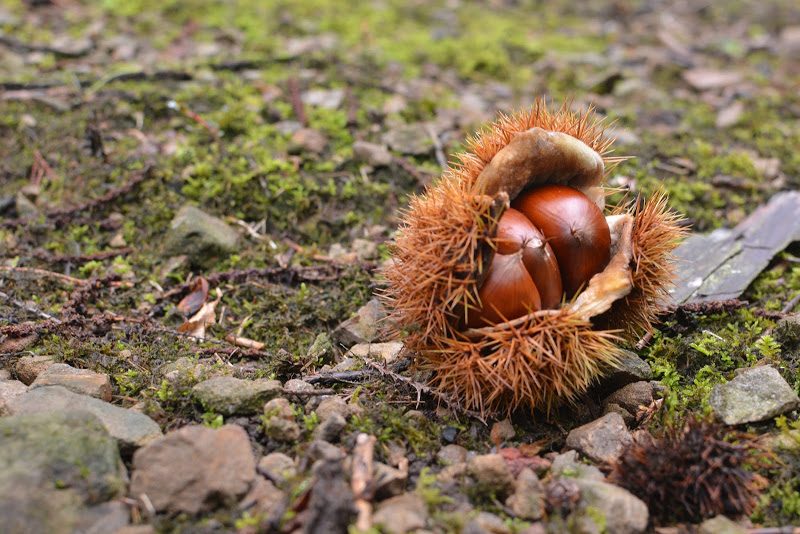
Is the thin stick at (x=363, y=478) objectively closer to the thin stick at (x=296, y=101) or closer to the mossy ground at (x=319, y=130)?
the mossy ground at (x=319, y=130)

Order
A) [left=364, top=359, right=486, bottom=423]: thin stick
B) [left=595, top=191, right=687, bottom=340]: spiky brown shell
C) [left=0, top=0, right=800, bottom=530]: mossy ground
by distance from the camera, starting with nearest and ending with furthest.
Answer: [left=364, top=359, right=486, bottom=423]: thin stick → [left=595, top=191, right=687, bottom=340]: spiky brown shell → [left=0, top=0, right=800, bottom=530]: mossy ground

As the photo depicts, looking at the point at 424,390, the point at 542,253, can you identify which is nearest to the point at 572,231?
the point at 542,253

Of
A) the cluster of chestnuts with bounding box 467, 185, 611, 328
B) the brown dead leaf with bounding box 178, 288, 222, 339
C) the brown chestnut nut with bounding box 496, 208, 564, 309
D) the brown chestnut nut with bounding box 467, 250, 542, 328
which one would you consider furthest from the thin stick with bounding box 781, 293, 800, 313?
the brown dead leaf with bounding box 178, 288, 222, 339

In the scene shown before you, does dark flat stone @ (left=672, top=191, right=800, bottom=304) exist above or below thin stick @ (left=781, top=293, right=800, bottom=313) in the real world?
above

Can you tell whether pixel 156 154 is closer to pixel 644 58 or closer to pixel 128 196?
pixel 128 196

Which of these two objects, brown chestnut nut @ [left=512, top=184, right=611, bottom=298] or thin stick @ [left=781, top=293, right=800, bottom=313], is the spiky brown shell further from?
thin stick @ [left=781, top=293, right=800, bottom=313]

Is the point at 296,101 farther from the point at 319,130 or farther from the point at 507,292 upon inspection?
the point at 507,292
